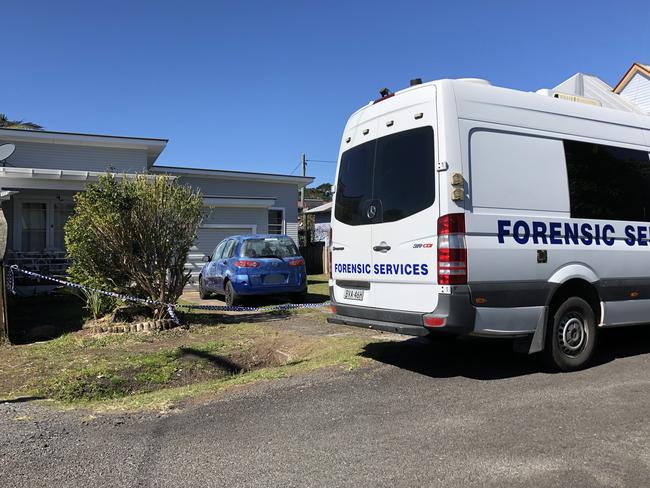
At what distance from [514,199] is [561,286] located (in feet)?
3.56

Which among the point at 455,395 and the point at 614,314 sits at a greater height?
the point at 614,314

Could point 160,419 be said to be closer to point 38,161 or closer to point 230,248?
point 230,248

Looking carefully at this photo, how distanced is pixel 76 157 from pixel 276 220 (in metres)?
8.03

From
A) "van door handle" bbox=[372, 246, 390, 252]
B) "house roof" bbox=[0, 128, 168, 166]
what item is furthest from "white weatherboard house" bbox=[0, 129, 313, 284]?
"van door handle" bbox=[372, 246, 390, 252]

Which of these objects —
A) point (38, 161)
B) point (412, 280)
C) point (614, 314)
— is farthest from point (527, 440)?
point (38, 161)

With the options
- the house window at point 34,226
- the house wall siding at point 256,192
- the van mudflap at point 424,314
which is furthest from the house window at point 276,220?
the van mudflap at point 424,314

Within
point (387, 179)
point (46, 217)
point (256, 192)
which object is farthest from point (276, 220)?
point (387, 179)

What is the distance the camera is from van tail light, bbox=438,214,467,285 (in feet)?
16.5

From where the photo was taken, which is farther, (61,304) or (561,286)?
(61,304)

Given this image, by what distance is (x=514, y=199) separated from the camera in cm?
543

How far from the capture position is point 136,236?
346 inches

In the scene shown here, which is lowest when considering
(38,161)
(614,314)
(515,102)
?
(614,314)

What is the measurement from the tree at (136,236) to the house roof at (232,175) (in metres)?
9.45

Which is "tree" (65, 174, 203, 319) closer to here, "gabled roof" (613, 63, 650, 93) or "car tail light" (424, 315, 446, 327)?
"car tail light" (424, 315, 446, 327)
